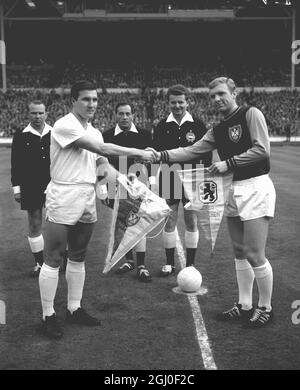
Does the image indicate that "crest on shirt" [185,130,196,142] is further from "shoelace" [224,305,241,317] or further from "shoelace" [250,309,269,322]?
"shoelace" [250,309,269,322]

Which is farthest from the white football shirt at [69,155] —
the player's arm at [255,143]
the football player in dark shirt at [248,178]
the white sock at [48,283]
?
the player's arm at [255,143]

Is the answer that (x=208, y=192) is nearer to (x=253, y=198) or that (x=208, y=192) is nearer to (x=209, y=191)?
(x=209, y=191)

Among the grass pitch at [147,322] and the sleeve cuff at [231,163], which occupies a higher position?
the sleeve cuff at [231,163]

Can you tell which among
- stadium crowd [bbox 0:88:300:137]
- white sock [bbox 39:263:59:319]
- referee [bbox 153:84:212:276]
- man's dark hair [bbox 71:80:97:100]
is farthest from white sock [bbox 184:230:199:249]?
stadium crowd [bbox 0:88:300:137]

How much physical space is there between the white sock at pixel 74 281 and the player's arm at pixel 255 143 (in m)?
1.85

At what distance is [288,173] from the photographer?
17.8 metres

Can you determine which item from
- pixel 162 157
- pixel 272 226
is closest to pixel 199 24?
pixel 272 226

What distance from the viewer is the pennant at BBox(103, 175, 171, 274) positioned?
551 centimetres

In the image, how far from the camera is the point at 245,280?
549cm

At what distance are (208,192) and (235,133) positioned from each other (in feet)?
2.27

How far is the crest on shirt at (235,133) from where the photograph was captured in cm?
512

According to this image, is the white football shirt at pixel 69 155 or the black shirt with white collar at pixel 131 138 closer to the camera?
the white football shirt at pixel 69 155

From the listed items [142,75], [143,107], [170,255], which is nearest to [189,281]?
[170,255]

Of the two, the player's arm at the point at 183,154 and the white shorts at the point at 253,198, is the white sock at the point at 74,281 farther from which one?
the white shorts at the point at 253,198
